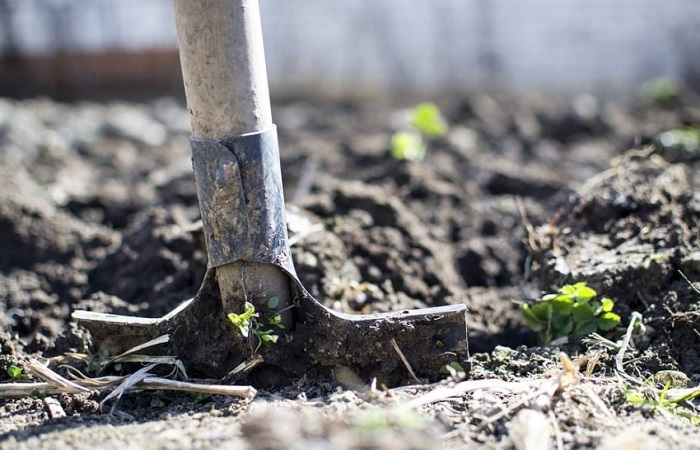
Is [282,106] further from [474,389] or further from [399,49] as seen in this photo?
[474,389]

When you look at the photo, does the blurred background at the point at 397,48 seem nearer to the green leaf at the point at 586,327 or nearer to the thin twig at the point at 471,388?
the green leaf at the point at 586,327

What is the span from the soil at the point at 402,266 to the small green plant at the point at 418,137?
0.36 ft

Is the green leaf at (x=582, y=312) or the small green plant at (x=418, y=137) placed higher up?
the small green plant at (x=418, y=137)

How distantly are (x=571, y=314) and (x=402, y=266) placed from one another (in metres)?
0.81

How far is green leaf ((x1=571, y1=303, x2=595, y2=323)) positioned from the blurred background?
6.72 meters

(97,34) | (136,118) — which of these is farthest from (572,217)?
(97,34)

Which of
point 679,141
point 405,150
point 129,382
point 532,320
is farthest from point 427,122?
point 129,382

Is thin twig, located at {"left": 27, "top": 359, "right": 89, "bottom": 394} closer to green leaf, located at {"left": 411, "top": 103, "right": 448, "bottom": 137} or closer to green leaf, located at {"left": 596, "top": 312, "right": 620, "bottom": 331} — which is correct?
green leaf, located at {"left": 596, "top": 312, "right": 620, "bottom": 331}

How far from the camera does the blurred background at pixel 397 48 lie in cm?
930

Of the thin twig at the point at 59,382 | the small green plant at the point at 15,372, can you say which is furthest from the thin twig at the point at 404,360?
the small green plant at the point at 15,372

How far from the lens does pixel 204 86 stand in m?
2.20

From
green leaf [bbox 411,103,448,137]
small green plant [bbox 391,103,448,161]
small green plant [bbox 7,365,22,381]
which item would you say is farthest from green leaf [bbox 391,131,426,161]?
small green plant [bbox 7,365,22,381]

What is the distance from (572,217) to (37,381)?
6.90 feet

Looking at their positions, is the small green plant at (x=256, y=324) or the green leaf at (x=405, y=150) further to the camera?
the green leaf at (x=405, y=150)
